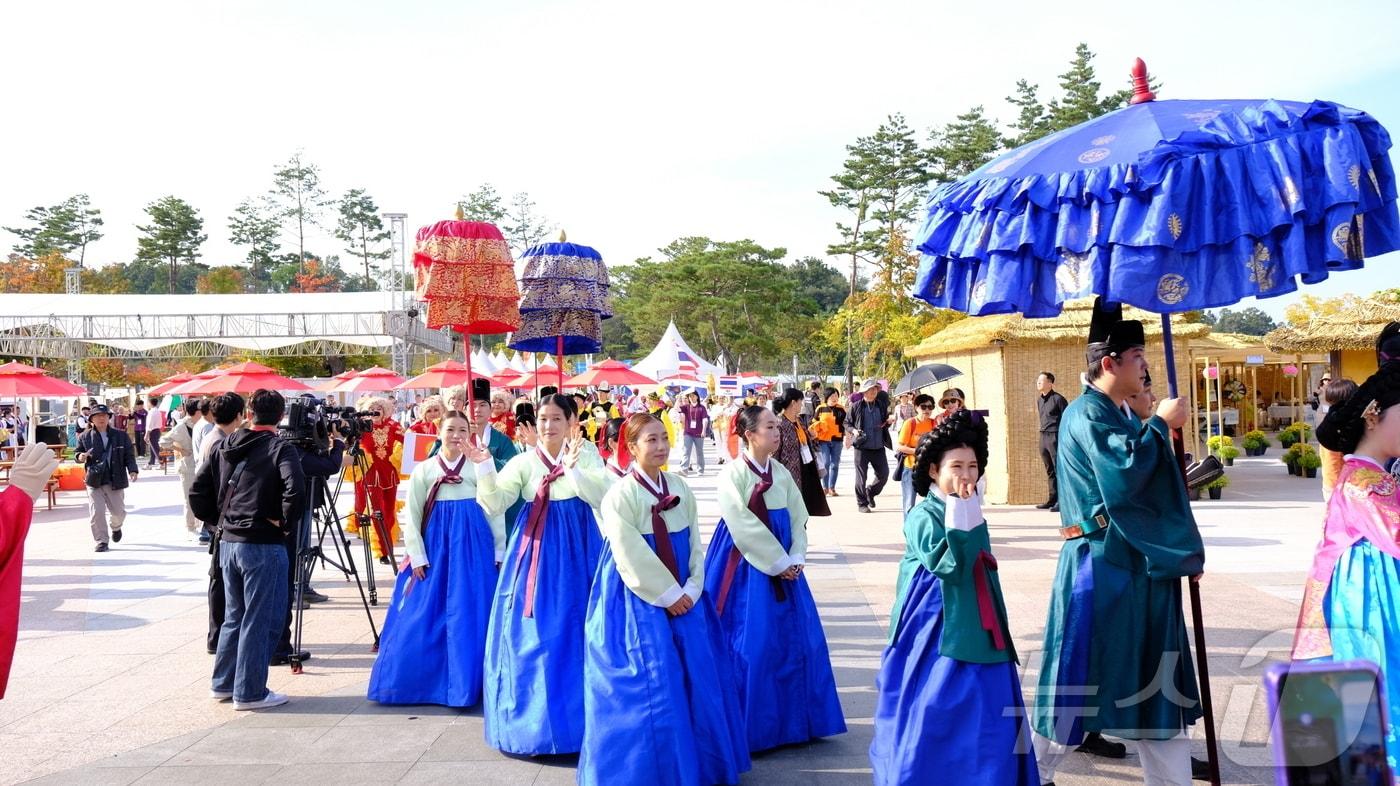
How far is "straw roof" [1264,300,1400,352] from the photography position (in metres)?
17.9

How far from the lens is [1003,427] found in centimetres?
1288

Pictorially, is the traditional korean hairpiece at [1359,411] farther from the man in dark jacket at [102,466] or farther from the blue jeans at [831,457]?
the man in dark jacket at [102,466]

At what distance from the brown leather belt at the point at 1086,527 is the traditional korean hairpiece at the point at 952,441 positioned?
0.42 m

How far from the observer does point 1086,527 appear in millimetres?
3740

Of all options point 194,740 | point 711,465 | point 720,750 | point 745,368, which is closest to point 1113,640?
point 720,750

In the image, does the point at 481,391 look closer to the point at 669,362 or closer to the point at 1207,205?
the point at 1207,205

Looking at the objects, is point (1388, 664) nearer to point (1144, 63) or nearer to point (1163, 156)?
point (1163, 156)

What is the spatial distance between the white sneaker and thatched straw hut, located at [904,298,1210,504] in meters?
9.55

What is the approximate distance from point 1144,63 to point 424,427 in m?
7.58

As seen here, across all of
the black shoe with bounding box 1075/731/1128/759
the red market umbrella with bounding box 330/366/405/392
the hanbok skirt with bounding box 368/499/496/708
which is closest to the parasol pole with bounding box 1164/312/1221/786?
the black shoe with bounding box 1075/731/1128/759

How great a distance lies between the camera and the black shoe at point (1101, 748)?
436cm

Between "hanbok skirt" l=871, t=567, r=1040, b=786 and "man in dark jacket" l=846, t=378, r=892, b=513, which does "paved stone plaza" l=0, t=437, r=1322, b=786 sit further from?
"man in dark jacket" l=846, t=378, r=892, b=513

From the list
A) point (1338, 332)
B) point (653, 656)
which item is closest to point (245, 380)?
point (653, 656)

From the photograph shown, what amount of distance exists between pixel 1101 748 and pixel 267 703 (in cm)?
417
